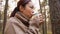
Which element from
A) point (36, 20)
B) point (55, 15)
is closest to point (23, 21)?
point (36, 20)

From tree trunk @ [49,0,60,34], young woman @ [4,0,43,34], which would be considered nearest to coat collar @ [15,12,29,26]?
young woman @ [4,0,43,34]

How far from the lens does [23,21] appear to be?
1887 mm

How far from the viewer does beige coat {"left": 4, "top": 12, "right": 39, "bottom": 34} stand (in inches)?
71.5

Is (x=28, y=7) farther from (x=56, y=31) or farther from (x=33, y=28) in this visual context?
(x=56, y=31)

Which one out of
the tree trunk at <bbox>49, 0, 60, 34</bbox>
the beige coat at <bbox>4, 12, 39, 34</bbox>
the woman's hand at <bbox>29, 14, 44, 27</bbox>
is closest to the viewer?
the beige coat at <bbox>4, 12, 39, 34</bbox>

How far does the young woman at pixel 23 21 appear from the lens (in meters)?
1.83

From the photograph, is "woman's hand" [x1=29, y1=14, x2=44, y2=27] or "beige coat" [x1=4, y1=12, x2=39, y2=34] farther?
"woman's hand" [x1=29, y1=14, x2=44, y2=27]

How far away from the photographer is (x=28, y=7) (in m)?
1.95

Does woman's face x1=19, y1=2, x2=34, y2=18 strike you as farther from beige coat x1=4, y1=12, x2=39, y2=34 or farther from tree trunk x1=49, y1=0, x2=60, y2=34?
tree trunk x1=49, y1=0, x2=60, y2=34

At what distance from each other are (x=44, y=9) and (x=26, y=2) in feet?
23.5

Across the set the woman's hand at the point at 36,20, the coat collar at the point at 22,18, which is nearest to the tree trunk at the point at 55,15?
the woman's hand at the point at 36,20

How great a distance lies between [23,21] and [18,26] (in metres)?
0.07

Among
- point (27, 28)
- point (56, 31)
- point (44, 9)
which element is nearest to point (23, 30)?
point (27, 28)

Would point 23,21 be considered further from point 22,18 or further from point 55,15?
point 55,15
